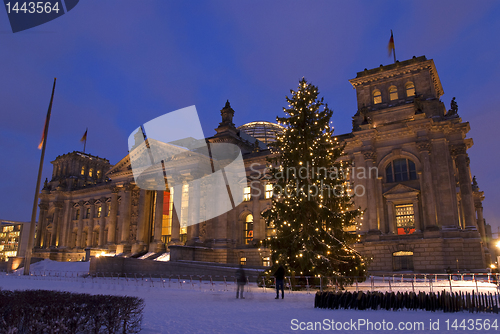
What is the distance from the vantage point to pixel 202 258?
152ft

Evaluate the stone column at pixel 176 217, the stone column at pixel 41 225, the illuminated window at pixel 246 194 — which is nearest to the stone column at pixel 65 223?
the stone column at pixel 41 225

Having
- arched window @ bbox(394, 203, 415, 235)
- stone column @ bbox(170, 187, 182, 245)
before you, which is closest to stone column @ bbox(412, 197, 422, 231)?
arched window @ bbox(394, 203, 415, 235)

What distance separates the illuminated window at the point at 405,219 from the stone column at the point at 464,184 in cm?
464

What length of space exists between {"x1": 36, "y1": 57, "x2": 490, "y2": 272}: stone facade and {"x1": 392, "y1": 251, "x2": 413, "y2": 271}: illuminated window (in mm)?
95

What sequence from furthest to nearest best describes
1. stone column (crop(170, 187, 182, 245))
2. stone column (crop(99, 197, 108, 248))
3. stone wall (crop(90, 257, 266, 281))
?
stone column (crop(99, 197, 108, 248))
stone column (crop(170, 187, 182, 245))
stone wall (crop(90, 257, 266, 281))

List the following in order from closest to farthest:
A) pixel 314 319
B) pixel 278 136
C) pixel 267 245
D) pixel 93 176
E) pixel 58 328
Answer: pixel 58 328 → pixel 314 319 → pixel 267 245 → pixel 278 136 → pixel 93 176

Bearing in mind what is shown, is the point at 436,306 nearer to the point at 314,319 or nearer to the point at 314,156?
the point at 314,319

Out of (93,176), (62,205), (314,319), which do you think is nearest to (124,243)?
(62,205)

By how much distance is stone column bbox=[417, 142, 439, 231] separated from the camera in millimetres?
35625

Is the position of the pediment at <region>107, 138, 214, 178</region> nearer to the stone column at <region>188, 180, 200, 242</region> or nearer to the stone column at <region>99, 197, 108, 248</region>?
the stone column at <region>188, 180, 200, 242</region>

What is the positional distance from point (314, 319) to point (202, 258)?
36.3 m

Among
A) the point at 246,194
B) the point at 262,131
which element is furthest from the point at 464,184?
the point at 262,131

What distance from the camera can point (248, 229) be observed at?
49.8 metres

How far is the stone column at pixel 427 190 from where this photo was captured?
3562 cm
